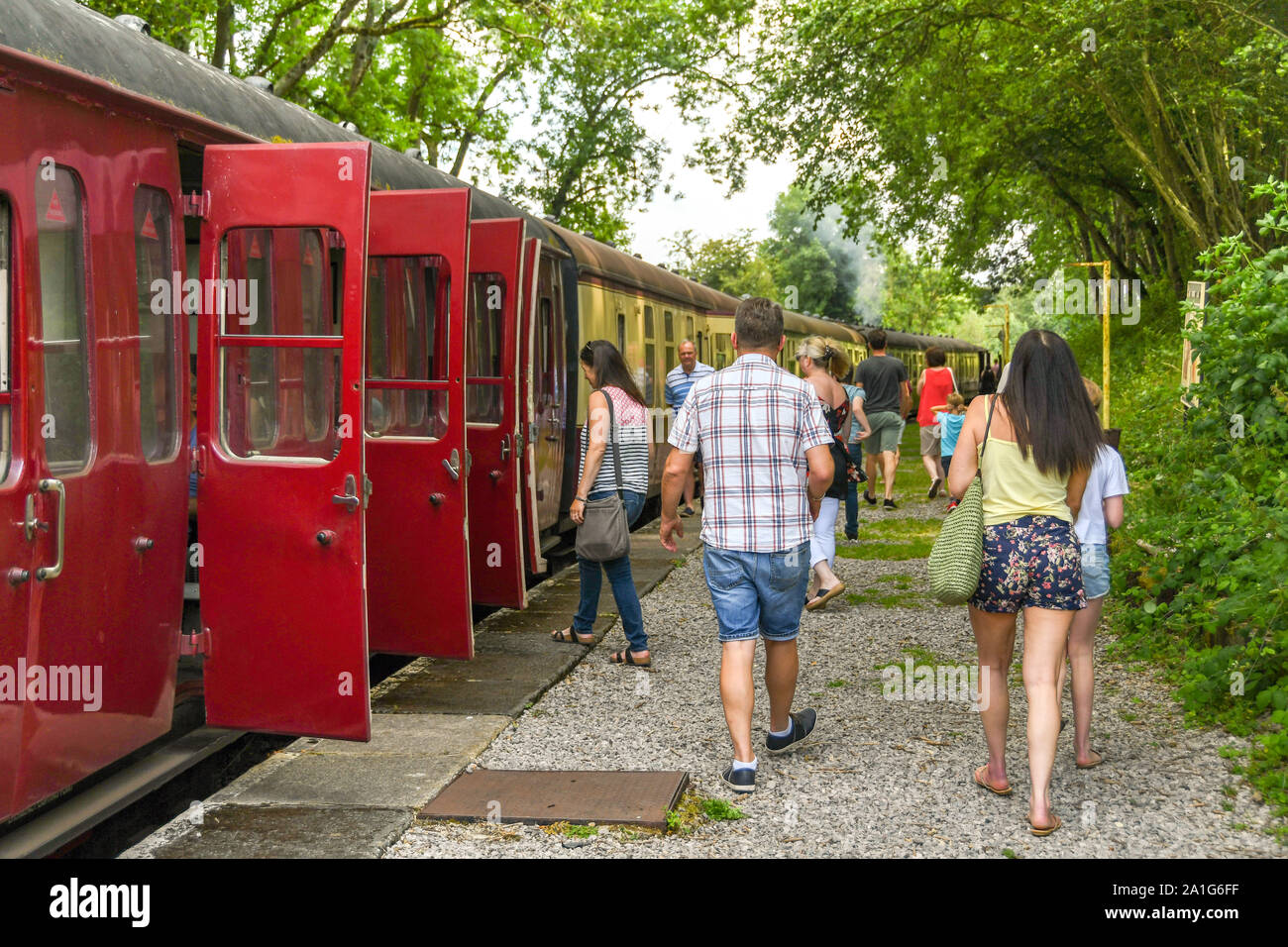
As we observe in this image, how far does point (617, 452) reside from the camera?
7.54 metres

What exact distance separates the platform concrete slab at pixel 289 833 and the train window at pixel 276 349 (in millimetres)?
1388

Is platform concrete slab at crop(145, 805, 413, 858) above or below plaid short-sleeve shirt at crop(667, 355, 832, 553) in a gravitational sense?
below

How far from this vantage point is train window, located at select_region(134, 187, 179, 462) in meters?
4.90

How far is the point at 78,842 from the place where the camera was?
444 centimetres

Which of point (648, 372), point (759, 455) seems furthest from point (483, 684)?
point (648, 372)

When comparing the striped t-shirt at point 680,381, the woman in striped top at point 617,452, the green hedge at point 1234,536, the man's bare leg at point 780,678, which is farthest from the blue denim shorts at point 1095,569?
the striped t-shirt at point 680,381

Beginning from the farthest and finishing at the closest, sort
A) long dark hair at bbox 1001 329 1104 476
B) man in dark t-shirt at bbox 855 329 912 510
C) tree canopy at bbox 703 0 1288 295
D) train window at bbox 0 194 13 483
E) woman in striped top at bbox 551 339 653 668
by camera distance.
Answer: tree canopy at bbox 703 0 1288 295
man in dark t-shirt at bbox 855 329 912 510
woman in striped top at bbox 551 339 653 668
long dark hair at bbox 1001 329 1104 476
train window at bbox 0 194 13 483

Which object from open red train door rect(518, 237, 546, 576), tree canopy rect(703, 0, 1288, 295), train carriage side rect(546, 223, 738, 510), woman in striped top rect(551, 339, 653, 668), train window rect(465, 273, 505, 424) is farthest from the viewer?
tree canopy rect(703, 0, 1288, 295)

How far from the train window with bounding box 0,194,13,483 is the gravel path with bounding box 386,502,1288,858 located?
1.90 metres

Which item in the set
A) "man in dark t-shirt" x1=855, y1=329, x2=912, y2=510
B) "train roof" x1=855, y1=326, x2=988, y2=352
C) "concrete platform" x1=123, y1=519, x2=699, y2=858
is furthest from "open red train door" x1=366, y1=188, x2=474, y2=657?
"train roof" x1=855, y1=326, x2=988, y2=352

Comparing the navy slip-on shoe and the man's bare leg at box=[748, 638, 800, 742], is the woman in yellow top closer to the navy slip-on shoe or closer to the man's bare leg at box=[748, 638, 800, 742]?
the man's bare leg at box=[748, 638, 800, 742]

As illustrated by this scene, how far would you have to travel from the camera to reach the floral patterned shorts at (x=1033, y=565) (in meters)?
4.79

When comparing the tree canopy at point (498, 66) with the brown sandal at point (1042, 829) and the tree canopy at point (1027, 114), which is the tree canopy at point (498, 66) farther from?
the brown sandal at point (1042, 829)
